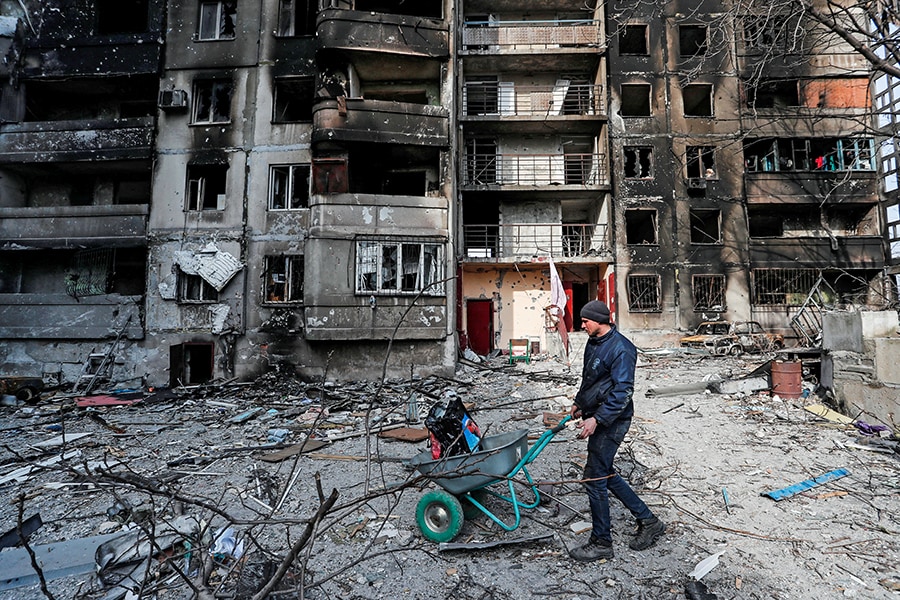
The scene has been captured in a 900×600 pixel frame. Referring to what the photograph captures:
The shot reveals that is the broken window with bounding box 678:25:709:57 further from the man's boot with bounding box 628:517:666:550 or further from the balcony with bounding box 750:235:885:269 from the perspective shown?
the man's boot with bounding box 628:517:666:550

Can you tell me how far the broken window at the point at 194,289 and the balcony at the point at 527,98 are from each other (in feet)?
40.9

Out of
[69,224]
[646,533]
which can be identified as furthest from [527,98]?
[646,533]

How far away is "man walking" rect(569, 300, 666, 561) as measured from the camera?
3.19 metres

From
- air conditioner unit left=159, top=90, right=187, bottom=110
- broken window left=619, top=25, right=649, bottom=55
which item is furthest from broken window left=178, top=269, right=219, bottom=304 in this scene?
broken window left=619, top=25, right=649, bottom=55

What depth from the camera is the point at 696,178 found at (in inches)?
662

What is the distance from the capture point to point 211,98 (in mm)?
13141

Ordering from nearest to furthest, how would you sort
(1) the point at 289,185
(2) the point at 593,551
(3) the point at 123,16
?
(2) the point at 593,551 → (1) the point at 289,185 → (3) the point at 123,16

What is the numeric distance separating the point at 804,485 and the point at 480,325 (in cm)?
1323

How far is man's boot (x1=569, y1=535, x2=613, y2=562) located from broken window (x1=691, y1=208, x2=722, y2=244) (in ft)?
55.8

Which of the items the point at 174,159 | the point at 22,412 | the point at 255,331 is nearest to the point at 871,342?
the point at 255,331

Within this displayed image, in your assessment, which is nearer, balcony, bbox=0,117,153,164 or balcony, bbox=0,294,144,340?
balcony, bbox=0,294,144,340

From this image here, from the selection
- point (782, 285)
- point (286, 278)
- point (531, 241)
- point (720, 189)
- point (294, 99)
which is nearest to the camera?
point (286, 278)

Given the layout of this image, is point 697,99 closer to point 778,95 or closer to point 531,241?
point 778,95

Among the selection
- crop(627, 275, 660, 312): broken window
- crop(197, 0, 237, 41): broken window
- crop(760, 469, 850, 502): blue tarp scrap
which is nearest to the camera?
crop(760, 469, 850, 502): blue tarp scrap
